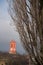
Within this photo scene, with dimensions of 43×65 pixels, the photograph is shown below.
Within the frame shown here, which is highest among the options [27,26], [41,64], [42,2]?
[42,2]

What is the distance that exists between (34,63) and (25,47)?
52cm

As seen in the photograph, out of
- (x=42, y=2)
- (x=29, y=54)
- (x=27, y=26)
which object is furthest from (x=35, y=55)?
(x=42, y=2)

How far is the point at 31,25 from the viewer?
7.02 m

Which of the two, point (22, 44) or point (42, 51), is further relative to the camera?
point (22, 44)

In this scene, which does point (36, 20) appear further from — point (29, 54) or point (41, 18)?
point (29, 54)

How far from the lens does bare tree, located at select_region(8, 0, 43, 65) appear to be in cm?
689

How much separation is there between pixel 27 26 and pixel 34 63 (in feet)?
3.50

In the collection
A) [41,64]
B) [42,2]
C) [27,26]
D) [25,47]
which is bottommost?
[41,64]

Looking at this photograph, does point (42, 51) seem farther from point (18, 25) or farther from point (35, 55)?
point (18, 25)

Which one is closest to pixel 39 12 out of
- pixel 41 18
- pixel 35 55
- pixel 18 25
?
pixel 41 18

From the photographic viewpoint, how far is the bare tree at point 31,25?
22.6 ft

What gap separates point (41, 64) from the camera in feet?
22.8

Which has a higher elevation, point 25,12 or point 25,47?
point 25,12

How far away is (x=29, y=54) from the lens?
7.17 metres
